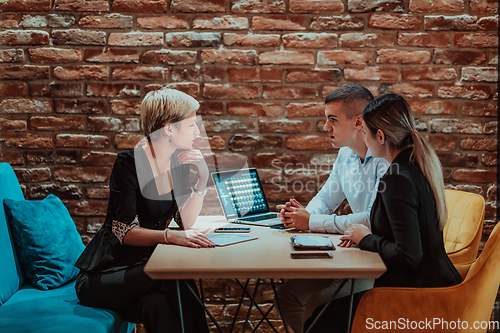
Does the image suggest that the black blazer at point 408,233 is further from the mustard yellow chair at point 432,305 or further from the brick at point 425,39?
the brick at point 425,39

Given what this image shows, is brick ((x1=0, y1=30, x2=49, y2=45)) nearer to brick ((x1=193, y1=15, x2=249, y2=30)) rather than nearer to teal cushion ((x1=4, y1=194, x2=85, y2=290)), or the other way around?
brick ((x1=193, y1=15, x2=249, y2=30))

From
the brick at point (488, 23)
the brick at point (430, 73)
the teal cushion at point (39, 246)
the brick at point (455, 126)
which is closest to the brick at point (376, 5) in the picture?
the brick at point (430, 73)

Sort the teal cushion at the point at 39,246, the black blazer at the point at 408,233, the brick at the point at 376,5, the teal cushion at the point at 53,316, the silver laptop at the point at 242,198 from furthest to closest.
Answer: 1. the brick at the point at 376,5
2. the silver laptop at the point at 242,198
3. the teal cushion at the point at 39,246
4. the teal cushion at the point at 53,316
5. the black blazer at the point at 408,233

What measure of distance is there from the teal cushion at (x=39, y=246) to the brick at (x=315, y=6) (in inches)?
64.1

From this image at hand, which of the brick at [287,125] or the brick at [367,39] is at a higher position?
the brick at [367,39]

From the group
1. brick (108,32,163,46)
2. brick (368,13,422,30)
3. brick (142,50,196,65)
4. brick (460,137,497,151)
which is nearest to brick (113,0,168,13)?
brick (108,32,163,46)

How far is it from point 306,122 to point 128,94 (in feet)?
3.28

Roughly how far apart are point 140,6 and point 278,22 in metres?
0.75

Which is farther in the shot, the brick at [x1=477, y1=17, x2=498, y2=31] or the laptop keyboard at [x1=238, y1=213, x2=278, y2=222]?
the brick at [x1=477, y1=17, x2=498, y2=31]

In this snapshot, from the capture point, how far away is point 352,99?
2.04 metres

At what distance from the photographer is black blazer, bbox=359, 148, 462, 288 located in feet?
4.41

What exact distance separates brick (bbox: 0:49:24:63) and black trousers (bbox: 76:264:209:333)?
55.4 inches

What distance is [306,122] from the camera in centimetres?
239

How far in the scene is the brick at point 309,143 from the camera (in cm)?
239
